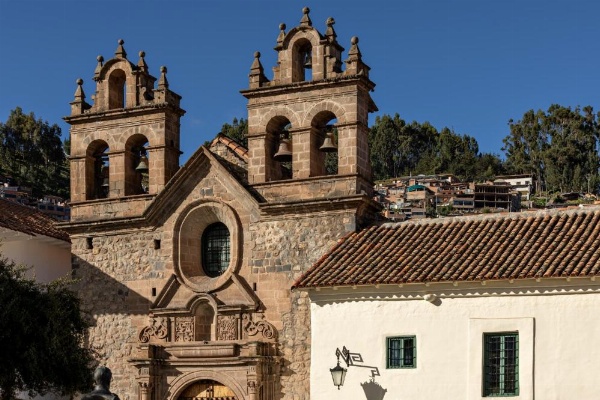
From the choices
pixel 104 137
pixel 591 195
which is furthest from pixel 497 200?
pixel 104 137

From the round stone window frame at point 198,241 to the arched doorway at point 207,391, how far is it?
2181mm

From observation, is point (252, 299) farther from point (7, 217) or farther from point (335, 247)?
point (7, 217)

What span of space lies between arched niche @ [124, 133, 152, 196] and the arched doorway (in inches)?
211

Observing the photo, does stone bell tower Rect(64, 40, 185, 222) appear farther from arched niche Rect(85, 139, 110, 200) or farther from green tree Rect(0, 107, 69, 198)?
green tree Rect(0, 107, 69, 198)

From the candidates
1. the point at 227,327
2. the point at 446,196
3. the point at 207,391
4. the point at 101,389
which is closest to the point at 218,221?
the point at 227,327

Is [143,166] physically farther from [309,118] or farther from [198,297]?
[309,118]

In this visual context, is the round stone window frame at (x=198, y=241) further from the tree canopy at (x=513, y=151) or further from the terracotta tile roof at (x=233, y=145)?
the tree canopy at (x=513, y=151)

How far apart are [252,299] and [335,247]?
2.38m

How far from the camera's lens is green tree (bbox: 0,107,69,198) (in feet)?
220

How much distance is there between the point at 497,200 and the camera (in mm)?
76875

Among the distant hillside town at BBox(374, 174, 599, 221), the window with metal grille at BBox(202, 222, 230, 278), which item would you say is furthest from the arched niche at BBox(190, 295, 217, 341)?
the distant hillside town at BBox(374, 174, 599, 221)

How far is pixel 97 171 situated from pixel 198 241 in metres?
3.92

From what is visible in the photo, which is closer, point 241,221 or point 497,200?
point 241,221

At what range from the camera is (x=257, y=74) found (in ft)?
82.3
